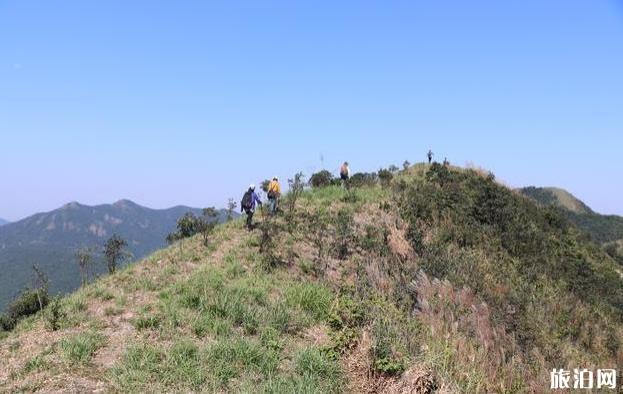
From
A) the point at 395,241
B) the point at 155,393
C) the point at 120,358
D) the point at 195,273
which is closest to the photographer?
the point at 155,393

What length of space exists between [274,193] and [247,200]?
79.1 inches

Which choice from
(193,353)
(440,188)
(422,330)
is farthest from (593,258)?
(193,353)

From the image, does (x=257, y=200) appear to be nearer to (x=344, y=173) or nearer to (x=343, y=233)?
(x=343, y=233)

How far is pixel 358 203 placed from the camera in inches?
942

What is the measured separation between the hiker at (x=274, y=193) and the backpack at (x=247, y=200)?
5.68 ft

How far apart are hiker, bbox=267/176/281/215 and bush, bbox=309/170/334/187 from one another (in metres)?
7.19

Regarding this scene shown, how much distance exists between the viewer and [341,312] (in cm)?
1186

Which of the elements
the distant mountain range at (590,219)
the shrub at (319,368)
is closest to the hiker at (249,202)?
the shrub at (319,368)

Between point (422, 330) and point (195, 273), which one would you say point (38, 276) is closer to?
point (195, 273)

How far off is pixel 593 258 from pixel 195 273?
20972 millimetres

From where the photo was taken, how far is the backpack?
20.2 meters

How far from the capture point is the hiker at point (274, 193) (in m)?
22.0

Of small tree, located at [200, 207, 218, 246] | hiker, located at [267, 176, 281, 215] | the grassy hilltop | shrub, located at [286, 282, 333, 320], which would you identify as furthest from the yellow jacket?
shrub, located at [286, 282, 333, 320]

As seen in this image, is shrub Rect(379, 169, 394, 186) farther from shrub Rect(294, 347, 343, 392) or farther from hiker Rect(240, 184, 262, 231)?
shrub Rect(294, 347, 343, 392)
